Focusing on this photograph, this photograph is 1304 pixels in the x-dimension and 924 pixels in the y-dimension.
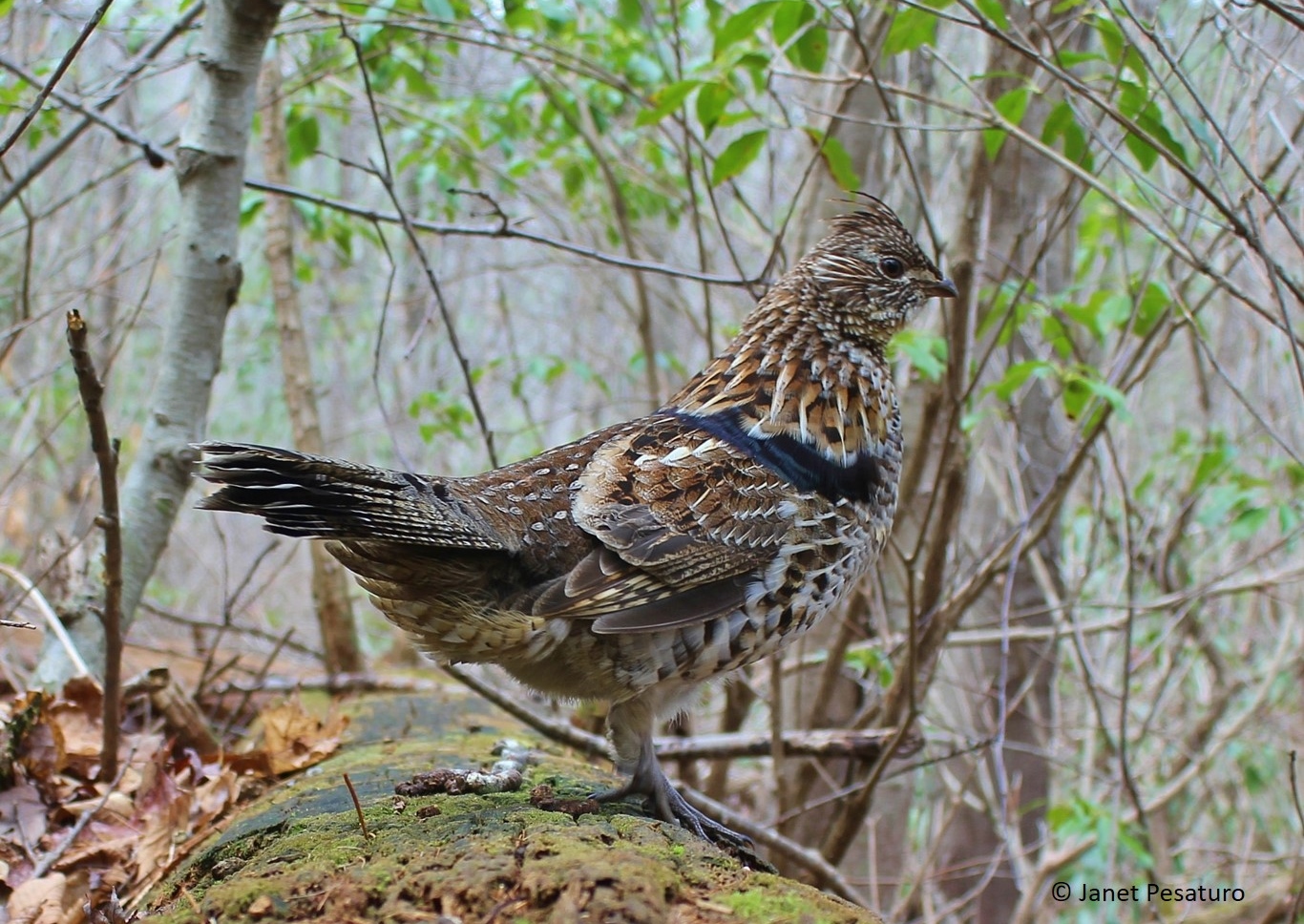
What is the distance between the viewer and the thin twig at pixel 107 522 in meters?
2.21

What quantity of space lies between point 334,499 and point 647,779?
119cm

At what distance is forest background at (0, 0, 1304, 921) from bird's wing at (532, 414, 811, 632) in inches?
34.7

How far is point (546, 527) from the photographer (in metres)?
2.91

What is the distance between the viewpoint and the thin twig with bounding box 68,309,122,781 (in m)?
2.21

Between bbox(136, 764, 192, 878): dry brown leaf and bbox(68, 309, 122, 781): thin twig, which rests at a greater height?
bbox(68, 309, 122, 781): thin twig

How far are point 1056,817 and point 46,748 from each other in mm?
4211

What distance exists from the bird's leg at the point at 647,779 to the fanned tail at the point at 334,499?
0.69 meters

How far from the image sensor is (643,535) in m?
2.89

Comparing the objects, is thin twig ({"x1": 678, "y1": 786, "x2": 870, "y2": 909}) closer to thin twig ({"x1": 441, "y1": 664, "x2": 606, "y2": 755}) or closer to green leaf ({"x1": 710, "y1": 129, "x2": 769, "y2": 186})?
thin twig ({"x1": 441, "y1": 664, "x2": 606, "y2": 755})

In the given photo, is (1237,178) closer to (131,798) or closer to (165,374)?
(165,374)

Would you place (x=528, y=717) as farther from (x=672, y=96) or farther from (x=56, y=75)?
(x=56, y=75)

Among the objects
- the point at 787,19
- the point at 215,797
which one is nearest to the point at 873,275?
the point at 787,19

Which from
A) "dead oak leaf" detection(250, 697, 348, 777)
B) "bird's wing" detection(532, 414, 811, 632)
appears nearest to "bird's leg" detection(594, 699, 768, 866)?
"bird's wing" detection(532, 414, 811, 632)

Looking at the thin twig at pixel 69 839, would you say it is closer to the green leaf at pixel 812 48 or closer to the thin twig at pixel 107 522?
the thin twig at pixel 107 522
